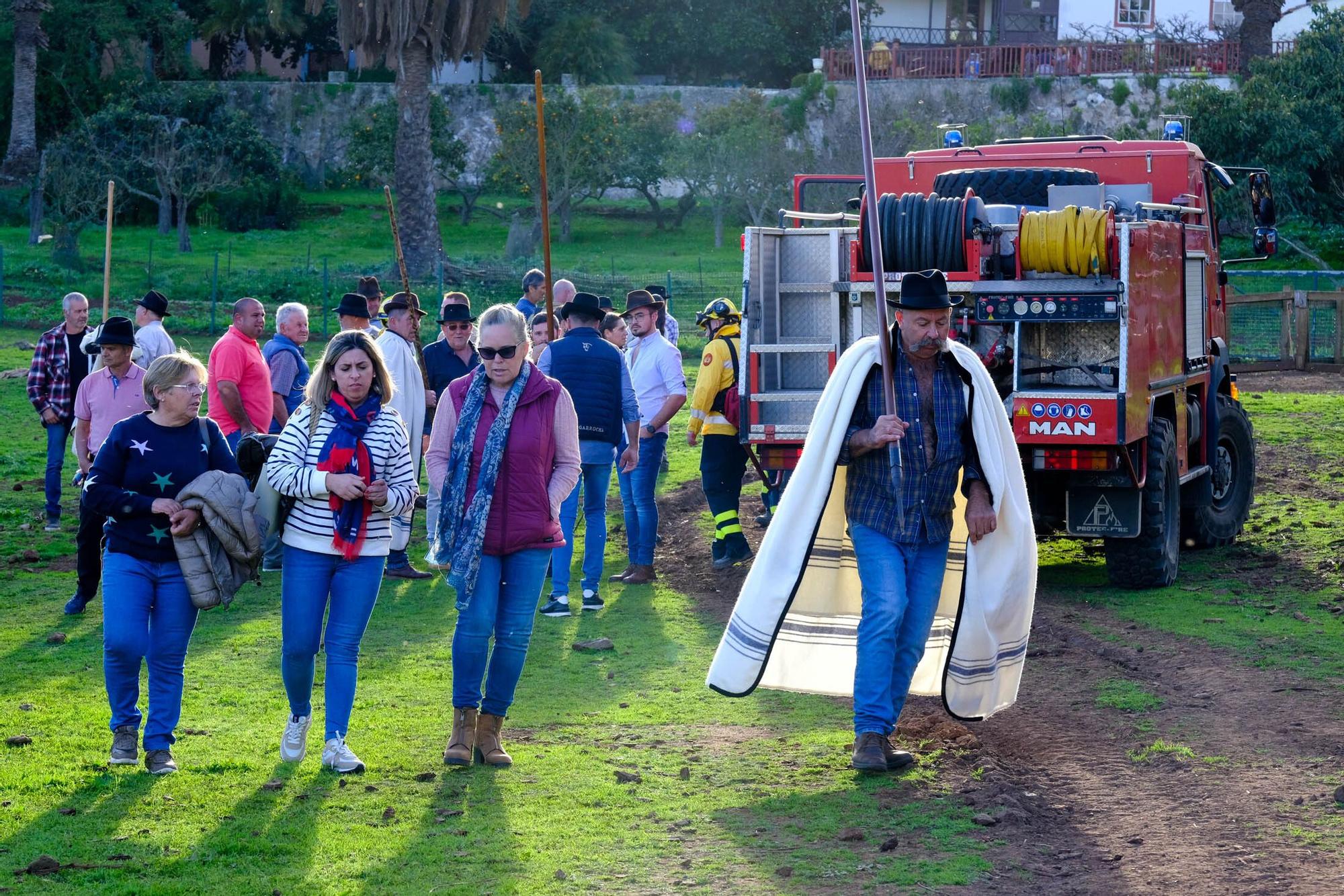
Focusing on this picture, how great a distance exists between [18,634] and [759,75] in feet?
157

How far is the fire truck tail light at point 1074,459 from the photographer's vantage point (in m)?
10.2

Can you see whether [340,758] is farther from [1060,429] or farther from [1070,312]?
[1070,312]

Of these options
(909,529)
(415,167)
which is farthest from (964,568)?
(415,167)

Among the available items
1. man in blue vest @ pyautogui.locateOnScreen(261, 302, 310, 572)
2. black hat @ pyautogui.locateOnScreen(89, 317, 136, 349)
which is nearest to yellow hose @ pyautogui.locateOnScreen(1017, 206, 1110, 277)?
man in blue vest @ pyautogui.locateOnScreen(261, 302, 310, 572)

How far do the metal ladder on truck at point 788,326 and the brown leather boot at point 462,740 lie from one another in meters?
4.52

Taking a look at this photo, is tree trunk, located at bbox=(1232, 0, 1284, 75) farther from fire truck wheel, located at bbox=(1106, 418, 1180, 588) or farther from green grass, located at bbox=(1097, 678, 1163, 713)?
green grass, located at bbox=(1097, 678, 1163, 713)

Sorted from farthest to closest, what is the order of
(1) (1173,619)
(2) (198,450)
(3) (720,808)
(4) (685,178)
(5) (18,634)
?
(4) (685,178) < (1) (1173,619) < (5) (18,634) < (2) (198,450) < (3) (720,808)

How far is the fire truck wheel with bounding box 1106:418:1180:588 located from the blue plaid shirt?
4.46m

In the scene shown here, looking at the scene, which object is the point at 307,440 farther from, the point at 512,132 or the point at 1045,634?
the point at 512,132

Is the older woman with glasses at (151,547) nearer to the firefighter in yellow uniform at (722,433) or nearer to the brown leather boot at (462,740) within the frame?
the brown leather boot at (462,740)

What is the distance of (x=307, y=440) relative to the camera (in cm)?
638

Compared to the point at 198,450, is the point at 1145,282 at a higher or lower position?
higher

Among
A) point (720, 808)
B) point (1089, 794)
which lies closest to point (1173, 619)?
point (1089, 794)

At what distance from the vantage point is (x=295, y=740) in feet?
21.8
